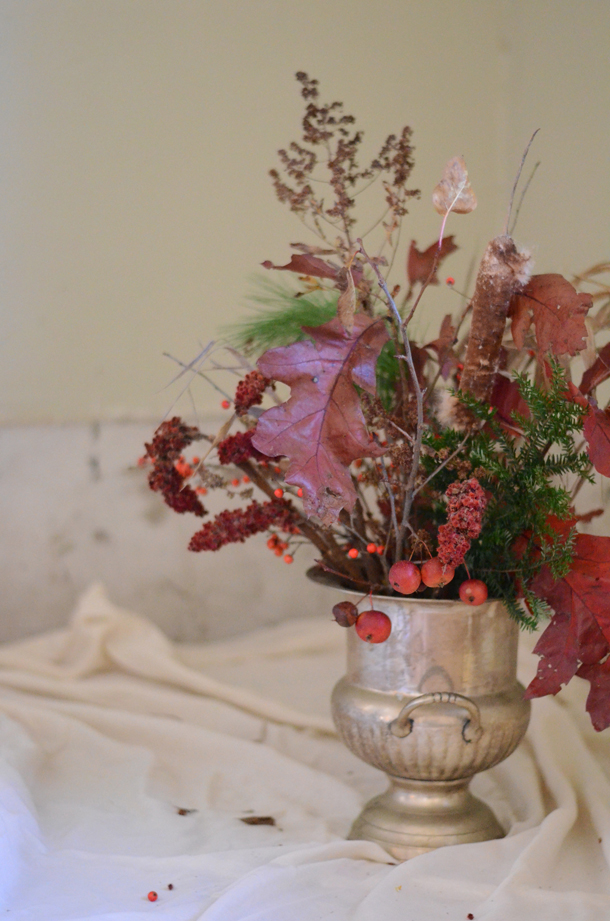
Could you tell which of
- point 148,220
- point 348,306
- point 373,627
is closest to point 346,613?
point 373,627

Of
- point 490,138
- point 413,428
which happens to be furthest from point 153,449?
point 490,138

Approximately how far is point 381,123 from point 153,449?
3.15 ft

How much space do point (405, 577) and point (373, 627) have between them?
0.22ft

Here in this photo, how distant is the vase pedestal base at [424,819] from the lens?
29.5 inches

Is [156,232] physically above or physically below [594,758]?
above

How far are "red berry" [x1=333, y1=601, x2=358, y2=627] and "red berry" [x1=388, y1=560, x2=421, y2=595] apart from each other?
0.06 meters

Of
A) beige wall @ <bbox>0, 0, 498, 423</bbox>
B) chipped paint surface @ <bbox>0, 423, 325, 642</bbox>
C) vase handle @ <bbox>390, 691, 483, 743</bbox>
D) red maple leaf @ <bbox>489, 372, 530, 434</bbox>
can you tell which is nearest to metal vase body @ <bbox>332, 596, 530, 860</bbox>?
vase handle @ <bbox>390, 691, 483, 743</bbox>

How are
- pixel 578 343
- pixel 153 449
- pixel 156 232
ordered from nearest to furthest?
pixel 578 343 → pixel 153 449 → pixel 156 232

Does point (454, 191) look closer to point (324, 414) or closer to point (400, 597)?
point (324, 414)

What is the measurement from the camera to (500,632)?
29.1 inches

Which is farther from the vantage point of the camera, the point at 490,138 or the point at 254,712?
the point at 490,138

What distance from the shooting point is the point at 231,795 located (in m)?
0.91

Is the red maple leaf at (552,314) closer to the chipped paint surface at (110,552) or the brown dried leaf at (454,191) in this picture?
the brown dried leaf at (454,191)

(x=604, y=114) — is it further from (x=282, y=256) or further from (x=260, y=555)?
(x=260, y=555)
